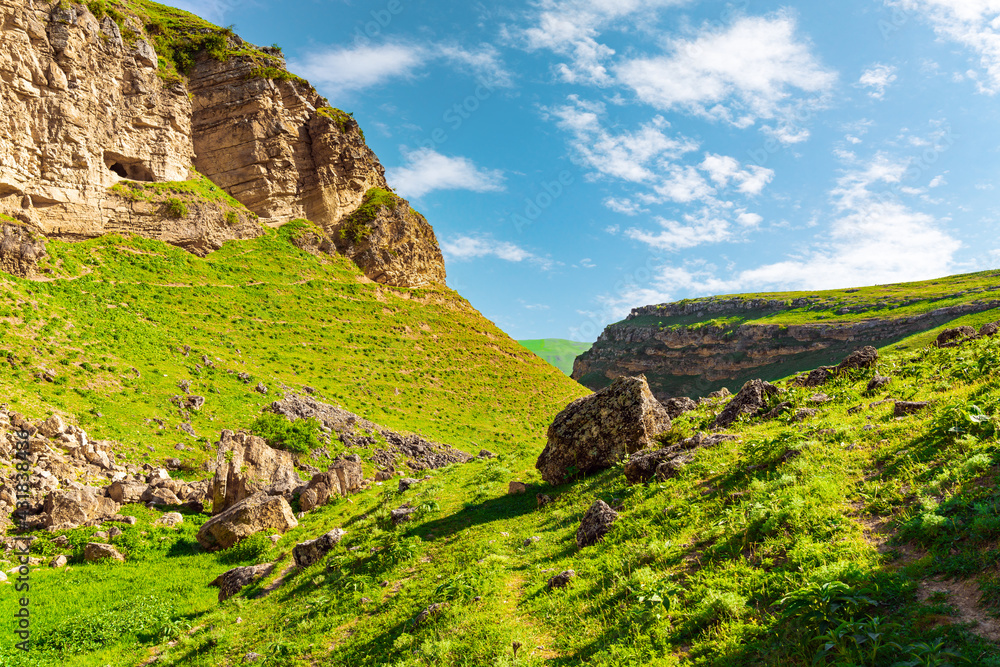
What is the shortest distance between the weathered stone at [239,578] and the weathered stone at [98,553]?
215 inches

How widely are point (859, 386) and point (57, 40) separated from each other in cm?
7677

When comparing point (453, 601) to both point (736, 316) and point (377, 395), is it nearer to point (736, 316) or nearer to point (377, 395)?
point (377, 395)

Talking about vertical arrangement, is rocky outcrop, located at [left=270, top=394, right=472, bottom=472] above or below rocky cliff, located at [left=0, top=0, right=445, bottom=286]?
below

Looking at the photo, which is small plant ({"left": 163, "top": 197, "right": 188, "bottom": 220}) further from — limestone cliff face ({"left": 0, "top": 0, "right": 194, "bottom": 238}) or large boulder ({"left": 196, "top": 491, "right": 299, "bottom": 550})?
large boulder ({"left": 196, "top": 491, "right": 299, "bottom": 550})

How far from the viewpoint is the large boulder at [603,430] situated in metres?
16.0

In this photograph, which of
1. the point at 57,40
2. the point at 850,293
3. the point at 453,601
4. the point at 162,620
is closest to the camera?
the point at 453,601

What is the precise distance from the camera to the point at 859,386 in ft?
50.8

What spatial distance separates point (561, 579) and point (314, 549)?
9906 millimetres

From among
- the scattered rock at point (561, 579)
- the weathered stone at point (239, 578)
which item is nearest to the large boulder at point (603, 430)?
the scattered rock at point (561, 579)

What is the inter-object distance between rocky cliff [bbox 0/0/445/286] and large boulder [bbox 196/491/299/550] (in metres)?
38.1

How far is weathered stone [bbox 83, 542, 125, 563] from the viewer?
17.9 m

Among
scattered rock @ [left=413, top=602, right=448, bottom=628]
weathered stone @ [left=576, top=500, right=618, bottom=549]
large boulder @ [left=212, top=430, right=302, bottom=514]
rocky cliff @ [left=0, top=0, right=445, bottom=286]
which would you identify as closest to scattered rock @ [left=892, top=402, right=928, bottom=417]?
weathered stone @ [left=576, top=500, right=618, bottom=549]

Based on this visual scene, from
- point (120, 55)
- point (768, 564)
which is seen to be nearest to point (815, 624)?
point (768, 564)

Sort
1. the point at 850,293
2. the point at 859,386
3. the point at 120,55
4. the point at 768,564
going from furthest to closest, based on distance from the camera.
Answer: the point at 850,293, the point at 120,55, the point at 859,386, the point at 768,564
